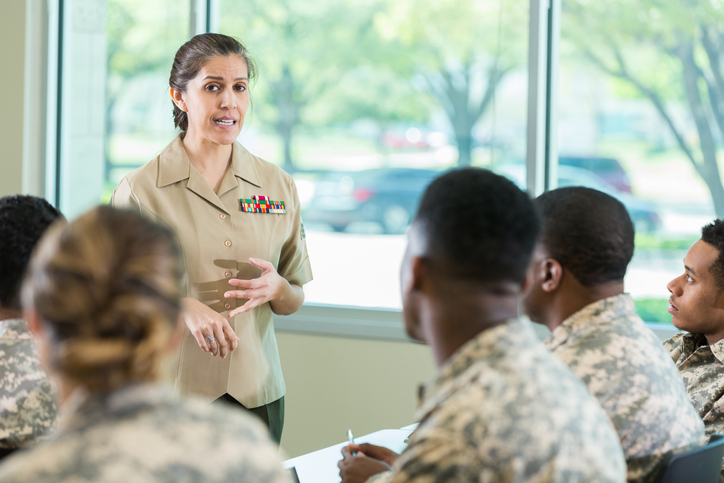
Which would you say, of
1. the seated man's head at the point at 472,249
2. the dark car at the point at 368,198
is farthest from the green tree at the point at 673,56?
the seated man's head at the point at 472,249

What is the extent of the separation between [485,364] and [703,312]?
4.17 ft

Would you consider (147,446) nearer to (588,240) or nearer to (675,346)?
(588,240)

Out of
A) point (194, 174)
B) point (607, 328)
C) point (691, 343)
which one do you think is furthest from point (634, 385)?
point (194, 174)

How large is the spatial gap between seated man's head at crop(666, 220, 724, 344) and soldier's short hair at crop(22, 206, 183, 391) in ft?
5.36

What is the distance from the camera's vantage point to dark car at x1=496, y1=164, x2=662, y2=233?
3141mm

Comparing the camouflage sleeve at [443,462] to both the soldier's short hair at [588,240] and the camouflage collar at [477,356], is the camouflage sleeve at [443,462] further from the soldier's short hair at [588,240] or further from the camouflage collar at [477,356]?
the soldier's short hair at [588,240]

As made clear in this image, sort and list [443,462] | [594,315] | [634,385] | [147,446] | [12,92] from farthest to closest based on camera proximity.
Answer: [12,92]
[594,315]
[634,385]
[443,462]
[147,446]

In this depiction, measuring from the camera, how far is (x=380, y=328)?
131 inches

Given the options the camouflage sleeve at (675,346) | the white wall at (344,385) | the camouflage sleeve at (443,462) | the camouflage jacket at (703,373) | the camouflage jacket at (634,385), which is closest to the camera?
the camouflage sleeve at (443,462)

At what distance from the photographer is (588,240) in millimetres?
1483

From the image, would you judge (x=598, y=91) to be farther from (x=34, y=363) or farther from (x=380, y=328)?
(x=34, y=363)

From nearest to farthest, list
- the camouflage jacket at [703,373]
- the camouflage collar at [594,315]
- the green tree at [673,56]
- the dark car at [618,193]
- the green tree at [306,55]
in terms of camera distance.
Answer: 1. the camouflage collar at [594,315]
2. the camouflage jacket at [703,373]
3. the green tree at [673,56]
4. the dark car at [618,193]
5. the green tree at [306,55]

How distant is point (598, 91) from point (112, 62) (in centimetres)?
251

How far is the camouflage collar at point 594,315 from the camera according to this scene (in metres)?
1.45
